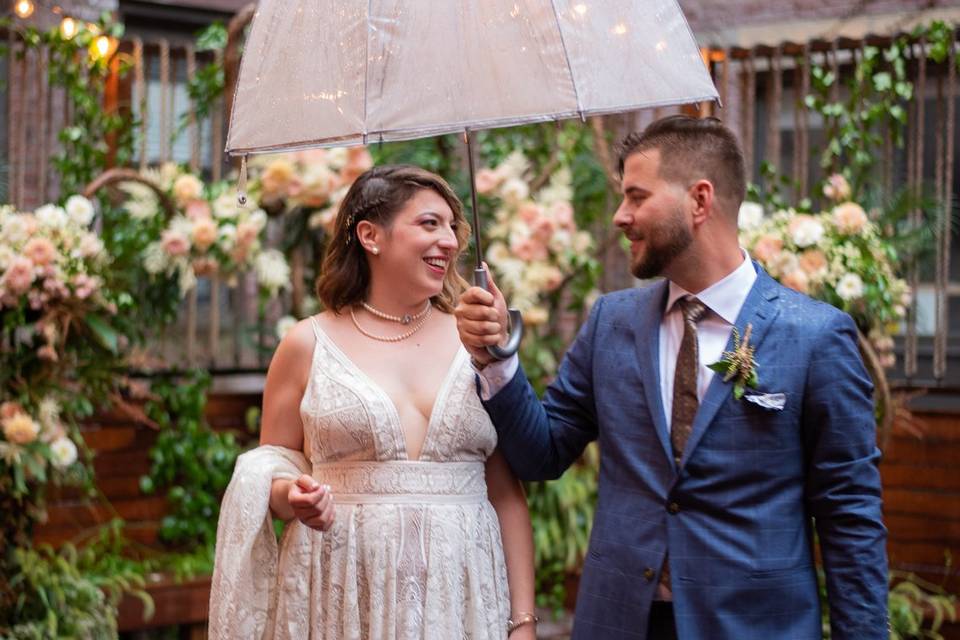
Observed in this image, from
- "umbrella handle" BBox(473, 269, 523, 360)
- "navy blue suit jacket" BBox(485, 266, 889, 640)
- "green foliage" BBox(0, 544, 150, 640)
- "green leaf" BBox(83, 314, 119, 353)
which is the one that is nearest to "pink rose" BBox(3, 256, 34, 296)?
"green leaf" BBox(83, 314, 119, 353)

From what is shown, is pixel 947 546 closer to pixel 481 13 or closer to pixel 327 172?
pixel 327 172

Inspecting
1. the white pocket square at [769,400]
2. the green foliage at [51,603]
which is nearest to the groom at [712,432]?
the white pocket square at [769,400]

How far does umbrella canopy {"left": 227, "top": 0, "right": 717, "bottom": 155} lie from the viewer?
8.14 feet

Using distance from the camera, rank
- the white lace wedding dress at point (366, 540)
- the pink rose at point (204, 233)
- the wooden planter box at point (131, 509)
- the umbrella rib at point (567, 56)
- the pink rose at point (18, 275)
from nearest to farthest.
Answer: the umbrella rib at point (567, 56), the white lace wedding dress at point (366, 540), the pink rose at point (18, 275), the wooden planter box at point (131, 509), the pink rose at point (204, 233)

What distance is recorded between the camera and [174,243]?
19.6 feet

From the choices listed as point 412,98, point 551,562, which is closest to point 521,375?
point 412,98

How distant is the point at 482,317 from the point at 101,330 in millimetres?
2839

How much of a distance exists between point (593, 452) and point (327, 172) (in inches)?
73.0

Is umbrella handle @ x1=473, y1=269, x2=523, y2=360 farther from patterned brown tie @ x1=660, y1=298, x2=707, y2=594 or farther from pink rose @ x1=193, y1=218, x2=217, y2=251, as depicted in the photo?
pink rose @ x1=193, y1=218, x2=217, y2=251

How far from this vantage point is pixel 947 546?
18.3 feet

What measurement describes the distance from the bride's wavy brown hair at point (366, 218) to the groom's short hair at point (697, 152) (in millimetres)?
469

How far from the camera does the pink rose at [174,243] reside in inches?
235

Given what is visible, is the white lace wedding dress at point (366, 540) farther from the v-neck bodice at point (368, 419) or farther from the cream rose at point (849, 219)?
the cream rose at point (849, 219)

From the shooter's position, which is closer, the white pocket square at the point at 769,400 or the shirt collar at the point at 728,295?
the white pocket square at the point at 769,400
